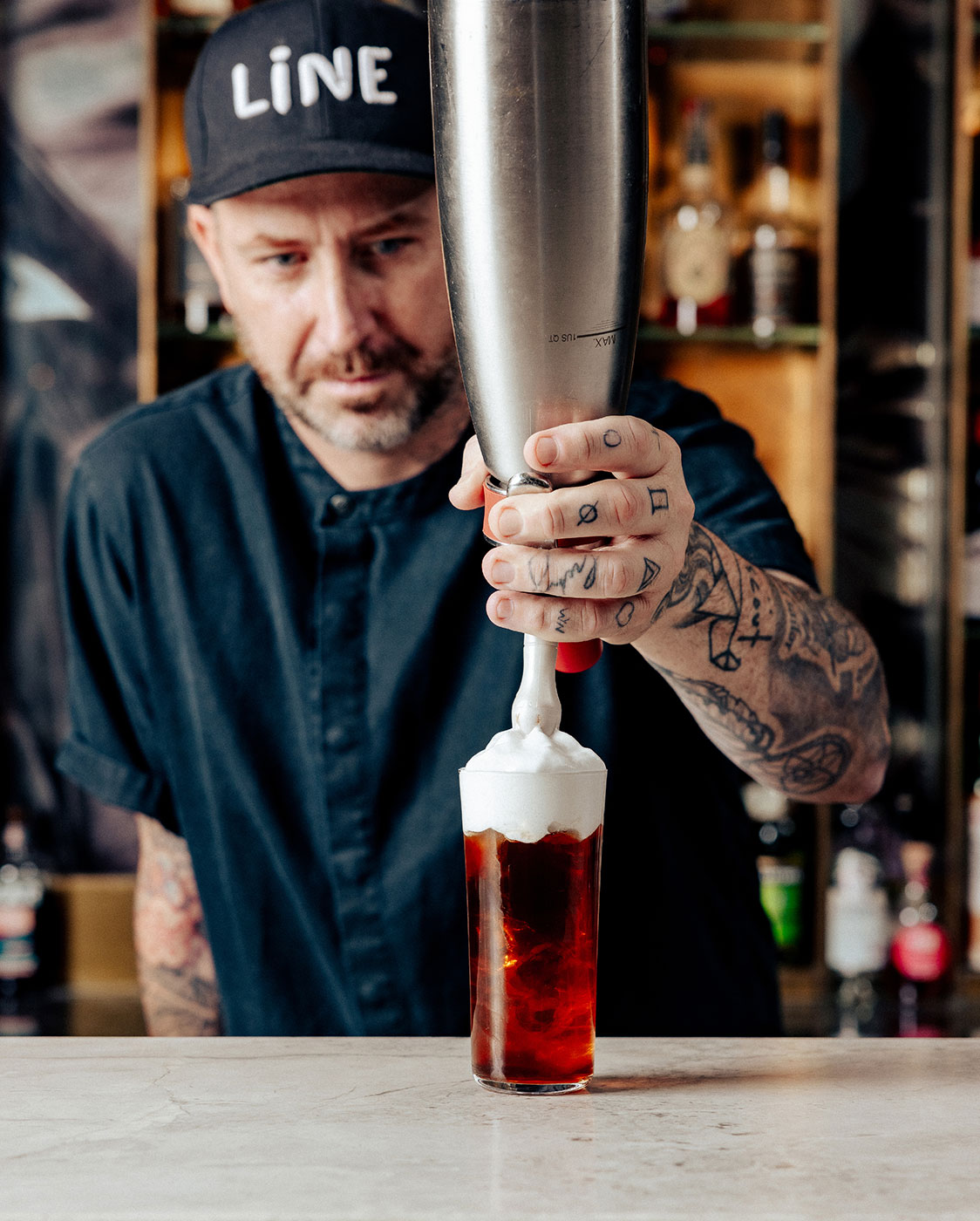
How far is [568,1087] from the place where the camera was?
0.55 meters

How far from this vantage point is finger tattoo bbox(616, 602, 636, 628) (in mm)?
566

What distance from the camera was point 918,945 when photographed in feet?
6.27

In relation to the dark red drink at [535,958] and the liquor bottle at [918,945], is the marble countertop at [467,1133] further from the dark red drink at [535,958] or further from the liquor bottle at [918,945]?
the liquor bottle at [918,945]

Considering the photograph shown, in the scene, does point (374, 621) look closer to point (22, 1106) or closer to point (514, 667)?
point (514, 667)

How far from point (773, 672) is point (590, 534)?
359 millimetres

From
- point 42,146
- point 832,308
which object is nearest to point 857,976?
point 832,308

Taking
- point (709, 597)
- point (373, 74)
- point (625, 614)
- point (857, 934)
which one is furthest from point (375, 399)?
point (857, 934)

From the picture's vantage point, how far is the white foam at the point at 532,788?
53 cm

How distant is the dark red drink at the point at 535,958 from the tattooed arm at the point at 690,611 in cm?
10

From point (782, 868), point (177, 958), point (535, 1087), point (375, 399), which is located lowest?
point (782, 868)

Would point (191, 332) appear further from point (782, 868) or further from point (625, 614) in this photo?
point (625, 614)

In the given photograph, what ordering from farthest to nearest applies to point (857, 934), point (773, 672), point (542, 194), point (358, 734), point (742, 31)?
point (742, 31) → point (857, 934) → point (358, 734) → point (773, 672) → point (542, 194)

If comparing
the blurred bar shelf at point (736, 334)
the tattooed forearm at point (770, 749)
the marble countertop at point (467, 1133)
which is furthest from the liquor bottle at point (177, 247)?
the marble countertop at point (467, 1133)

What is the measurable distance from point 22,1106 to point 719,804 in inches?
24.8
